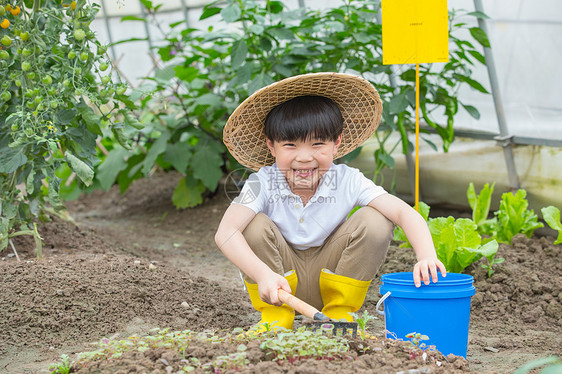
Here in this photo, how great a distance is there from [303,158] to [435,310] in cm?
60

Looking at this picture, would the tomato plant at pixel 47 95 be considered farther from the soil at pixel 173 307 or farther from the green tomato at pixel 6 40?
the soil at pixel 173 307

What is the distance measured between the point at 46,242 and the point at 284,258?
134 cm

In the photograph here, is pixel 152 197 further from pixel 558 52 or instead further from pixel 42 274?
pixel 558 52

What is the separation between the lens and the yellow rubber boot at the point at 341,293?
1913mm

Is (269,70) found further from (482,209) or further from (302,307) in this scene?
(302,307)

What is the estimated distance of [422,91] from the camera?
3.27 metres

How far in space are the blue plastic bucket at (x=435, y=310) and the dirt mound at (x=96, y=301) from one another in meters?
0.66

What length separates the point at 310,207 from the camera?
201 cm

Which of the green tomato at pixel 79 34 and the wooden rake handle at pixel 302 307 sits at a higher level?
the green tomato at pixel 79 34

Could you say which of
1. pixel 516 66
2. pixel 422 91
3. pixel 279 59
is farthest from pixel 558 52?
pixel 279 59

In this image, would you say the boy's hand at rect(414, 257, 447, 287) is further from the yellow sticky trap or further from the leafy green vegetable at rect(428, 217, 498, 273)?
the yellow sticky trap

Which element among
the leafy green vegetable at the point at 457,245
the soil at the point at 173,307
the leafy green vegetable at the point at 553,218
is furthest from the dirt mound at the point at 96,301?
the leafy green vegetable at the point at 553,218

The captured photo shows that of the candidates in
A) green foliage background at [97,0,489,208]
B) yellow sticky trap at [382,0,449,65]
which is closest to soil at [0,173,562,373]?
green foliage background at [97,0,489,208]

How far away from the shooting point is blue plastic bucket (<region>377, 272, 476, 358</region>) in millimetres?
1655
